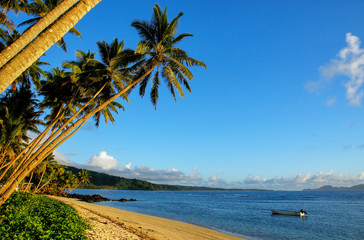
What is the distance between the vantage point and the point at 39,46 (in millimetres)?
3021

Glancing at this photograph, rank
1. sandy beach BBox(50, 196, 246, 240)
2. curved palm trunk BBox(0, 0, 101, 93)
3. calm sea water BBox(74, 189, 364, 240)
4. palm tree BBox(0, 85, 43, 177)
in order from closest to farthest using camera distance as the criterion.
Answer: curved palm trunk BBox(0, 0, 101, 93), sandy beach BBox(50, 196, 246, 240), palm tree BBox(0, 85, 43, 177), calm sea water BBox(74, 189, 364, 240)

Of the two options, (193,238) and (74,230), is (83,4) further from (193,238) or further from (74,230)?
(193,238)

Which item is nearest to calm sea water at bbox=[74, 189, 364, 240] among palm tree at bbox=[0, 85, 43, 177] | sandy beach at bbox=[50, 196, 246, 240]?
sandy beach at bbox=[50, 196, 246, 240]

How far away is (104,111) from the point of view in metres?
17.0

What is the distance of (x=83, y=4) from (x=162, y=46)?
337 inches

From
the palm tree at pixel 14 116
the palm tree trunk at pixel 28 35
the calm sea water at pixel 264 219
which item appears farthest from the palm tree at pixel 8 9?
the calm sea water at pixel 264 219

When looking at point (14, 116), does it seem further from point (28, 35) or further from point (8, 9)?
point (28, 35)

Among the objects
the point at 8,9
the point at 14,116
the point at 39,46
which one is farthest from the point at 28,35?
the point at 14,116

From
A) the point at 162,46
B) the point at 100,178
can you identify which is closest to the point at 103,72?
the point at 162,46

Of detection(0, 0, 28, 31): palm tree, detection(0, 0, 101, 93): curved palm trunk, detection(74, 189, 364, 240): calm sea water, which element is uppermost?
detection(0, 0, 28, 31): palm tree

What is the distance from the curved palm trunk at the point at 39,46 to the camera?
105 inches

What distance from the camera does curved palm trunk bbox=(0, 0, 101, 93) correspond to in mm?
2670

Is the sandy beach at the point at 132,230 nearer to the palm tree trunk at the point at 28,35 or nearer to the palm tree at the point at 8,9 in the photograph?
the palm tree trunk at the point at 28,35

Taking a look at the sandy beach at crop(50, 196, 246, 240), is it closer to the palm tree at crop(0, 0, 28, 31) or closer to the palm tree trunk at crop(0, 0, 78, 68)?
the palm tree trunk at crop(0, 0, 78, 68)
